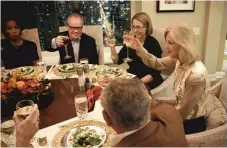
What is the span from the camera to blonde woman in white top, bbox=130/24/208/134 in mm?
1616

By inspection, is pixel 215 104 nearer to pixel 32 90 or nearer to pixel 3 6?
pixel 32 90

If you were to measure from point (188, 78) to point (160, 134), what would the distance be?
69 centimetres

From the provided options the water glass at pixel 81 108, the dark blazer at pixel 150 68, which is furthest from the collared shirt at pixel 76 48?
the water glass at pixel 81 108

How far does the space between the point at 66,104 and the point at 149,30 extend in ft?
4.32

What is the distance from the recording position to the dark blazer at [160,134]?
102cm

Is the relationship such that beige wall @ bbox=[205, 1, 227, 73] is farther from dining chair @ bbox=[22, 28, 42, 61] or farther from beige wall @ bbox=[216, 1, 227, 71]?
dining chair @ bbox=[22, 28, 42, 61]

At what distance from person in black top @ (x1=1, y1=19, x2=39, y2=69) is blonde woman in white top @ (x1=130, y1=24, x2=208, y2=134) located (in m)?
1.73

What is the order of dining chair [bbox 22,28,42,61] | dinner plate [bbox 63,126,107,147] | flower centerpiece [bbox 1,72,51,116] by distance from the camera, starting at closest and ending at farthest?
dinner plate [bbox 63,126,107,147] < flower centerpiece [bbox 1,72,51,116] < dining chair [bbox 22,28,42,61]

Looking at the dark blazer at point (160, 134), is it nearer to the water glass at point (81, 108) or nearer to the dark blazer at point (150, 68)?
the water glass at point (81, 108)

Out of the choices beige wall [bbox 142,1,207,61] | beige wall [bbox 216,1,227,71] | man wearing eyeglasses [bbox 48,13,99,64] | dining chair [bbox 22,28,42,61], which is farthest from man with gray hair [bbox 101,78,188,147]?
beige wall [bbox 216,1,227,71]

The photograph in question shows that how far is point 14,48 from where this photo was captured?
2.83 m

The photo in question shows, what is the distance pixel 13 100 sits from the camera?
1600 mm

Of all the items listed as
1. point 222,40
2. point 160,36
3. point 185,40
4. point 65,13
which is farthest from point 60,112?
point 222,40

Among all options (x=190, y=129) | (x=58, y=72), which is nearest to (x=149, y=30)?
(x=58, y=72)
